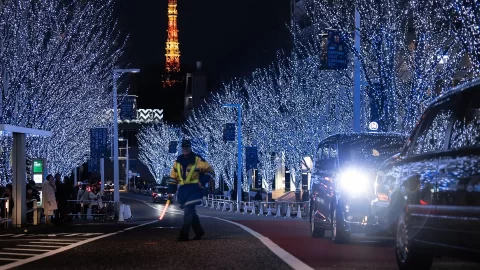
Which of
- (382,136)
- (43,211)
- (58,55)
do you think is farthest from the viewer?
(58,55)

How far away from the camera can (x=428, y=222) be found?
350 inches

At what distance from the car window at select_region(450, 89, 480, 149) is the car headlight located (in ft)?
18.9

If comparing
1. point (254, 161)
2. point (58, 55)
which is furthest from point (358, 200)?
point (254, 161)

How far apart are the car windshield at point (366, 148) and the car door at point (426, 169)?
5.36 m

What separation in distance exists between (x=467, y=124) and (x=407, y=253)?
2011mm

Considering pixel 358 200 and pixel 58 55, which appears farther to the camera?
pixel 58 55

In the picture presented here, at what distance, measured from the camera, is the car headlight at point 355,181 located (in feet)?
47.8

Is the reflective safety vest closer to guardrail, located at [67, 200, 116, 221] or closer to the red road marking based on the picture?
the red road marking

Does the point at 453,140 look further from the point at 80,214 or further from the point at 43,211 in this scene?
the point at 80,214

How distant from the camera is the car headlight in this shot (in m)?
14.6

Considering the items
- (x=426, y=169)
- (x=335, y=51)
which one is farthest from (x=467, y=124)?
(x=335, y=51)

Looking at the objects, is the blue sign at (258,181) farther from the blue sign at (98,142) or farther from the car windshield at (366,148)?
the car windshield at (366,148)

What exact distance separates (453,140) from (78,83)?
134 ft

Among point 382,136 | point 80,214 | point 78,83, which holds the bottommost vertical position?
point 80,214
